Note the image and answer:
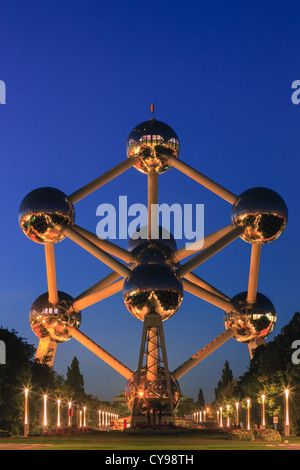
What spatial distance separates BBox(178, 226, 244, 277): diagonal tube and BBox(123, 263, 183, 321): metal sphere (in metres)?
4.02

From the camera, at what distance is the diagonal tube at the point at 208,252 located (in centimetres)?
4841

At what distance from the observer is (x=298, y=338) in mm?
54406

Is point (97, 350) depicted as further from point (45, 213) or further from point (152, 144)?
point (152, 144)

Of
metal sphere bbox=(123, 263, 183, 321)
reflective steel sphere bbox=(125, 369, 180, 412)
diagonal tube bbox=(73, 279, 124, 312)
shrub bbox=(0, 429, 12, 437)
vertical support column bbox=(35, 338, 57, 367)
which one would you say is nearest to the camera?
metal sphere bbox=(123, 263, 183, 321)

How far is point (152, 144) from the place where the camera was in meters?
50.8

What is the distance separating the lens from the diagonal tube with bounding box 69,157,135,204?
48.9 m

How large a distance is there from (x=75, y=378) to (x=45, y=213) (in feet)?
232

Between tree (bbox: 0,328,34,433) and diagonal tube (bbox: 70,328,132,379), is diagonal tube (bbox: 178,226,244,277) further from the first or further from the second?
tree (bbox: 0,328,34,433)

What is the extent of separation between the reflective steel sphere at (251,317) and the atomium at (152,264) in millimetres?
72

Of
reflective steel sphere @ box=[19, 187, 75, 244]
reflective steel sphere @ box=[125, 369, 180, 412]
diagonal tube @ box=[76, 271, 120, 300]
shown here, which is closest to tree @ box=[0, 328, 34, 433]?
diagonal tube @ box=[76, 271, 120, 300]

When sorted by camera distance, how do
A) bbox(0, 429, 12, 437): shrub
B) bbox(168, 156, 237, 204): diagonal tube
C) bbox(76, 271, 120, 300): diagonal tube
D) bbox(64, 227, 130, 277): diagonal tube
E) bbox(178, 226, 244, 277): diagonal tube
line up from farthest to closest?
bbox(76, 271, 120, 300): diagonal tube < bbox(168, 156, 237, 204): diagonal tube < bbox(178, 226, 244, 277): diagonal tube < bbox(64, 227, 130, 277): diagonal tube < bbox(0, 429, 12, 437): shrub

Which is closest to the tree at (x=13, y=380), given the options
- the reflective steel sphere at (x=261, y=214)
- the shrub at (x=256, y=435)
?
the shrub at (x=256, y=435)
